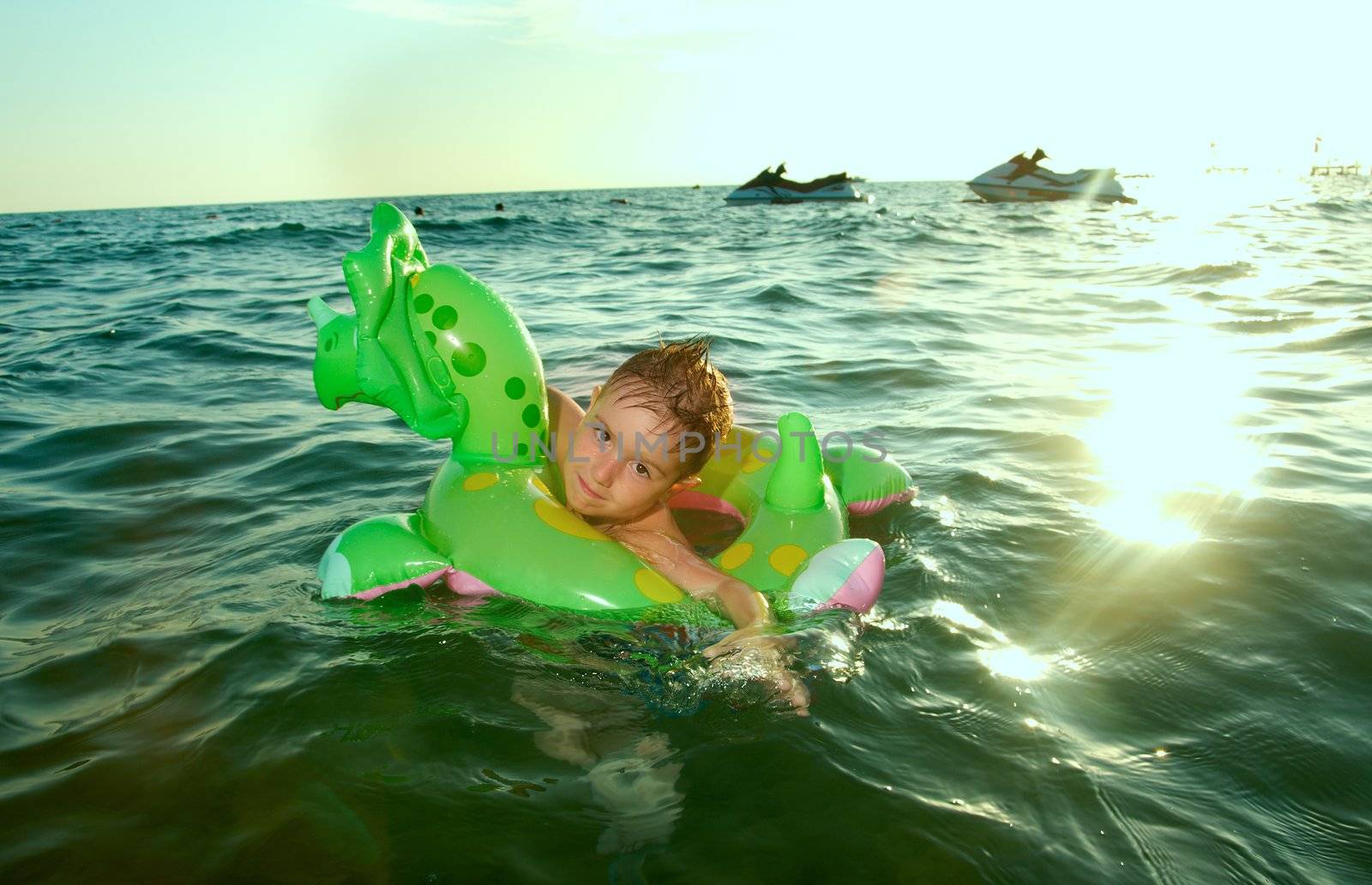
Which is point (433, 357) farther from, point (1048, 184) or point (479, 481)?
point (1048, 184)

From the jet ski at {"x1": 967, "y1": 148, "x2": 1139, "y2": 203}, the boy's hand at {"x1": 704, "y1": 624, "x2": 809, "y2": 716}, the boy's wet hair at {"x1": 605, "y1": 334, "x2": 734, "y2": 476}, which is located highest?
the jet ski at {"x1": 967, "y1": 148, "x2": 1139, "y2": 203}

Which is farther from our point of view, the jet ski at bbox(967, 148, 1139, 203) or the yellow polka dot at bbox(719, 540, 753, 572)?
the jet ski at bbox(967, 148, 1139, 203)

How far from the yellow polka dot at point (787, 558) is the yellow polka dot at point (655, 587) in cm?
40

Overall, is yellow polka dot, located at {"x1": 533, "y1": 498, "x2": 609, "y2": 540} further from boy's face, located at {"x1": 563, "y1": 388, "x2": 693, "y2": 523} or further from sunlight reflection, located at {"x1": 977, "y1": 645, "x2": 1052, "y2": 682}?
sunlight reflection, located at {"x1": 977, "y1": 645, "x2": 1052, "y2": 682}

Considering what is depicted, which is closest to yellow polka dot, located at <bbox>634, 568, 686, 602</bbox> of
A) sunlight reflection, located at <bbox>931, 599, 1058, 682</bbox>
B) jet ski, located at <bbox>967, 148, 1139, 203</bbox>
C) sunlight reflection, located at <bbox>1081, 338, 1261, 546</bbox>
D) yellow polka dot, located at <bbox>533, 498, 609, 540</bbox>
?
yellow polka dot, located at <bbox>533, 498, 609, 540</bbox>

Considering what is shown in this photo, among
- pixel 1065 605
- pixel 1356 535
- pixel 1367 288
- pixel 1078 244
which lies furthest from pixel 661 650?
pixel 1078 244

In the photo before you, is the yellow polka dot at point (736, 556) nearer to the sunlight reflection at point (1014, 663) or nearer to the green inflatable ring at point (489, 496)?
the green inflatable ring at point (489, 496)

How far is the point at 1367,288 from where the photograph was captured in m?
9.38

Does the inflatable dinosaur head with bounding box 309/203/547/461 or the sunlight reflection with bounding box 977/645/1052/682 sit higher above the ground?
the inflatable dinosaur head with bounding box 309/203/547/461

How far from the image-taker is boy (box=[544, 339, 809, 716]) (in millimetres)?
3045

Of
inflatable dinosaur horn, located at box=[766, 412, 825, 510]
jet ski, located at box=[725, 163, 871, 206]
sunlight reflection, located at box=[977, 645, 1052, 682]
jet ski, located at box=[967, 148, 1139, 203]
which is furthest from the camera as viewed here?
jet ski, located at box=[725, 163, 871, 206]

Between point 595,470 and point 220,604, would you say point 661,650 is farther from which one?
point 220,604

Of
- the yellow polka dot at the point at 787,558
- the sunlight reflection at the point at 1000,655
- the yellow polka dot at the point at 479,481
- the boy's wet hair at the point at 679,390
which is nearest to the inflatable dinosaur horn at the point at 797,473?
the yellow polka dot at the point at 787,558

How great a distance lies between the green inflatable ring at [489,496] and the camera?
3.00 metres
